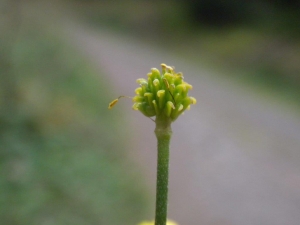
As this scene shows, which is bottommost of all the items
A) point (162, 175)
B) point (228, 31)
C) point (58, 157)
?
point (162, 175)

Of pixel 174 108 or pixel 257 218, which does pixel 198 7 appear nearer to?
pixel 257 218

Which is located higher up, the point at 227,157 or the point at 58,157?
the point at 227,157

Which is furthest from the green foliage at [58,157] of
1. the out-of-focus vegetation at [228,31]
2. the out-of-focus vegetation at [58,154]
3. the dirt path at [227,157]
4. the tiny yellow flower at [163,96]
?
the out-of-focus vegetation at [228,31]

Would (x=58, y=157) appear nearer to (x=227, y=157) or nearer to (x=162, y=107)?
(x=227, y=157)

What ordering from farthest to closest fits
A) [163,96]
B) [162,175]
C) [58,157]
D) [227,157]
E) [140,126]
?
1. [140,126]
2. [227,157]
3. [58,157]
4. [163,96]
5. [162,175]

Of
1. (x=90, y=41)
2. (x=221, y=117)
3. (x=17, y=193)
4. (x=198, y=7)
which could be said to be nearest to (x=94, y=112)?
(x=221, y=117)

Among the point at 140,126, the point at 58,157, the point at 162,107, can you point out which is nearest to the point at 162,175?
the point at 162,107

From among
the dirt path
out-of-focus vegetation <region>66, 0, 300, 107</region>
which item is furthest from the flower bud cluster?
out-of-focus vegetation <region>66, 0, 300, 107</region>

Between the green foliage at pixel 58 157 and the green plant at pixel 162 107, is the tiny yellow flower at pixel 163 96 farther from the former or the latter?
the green foliage at pixel 58 157
